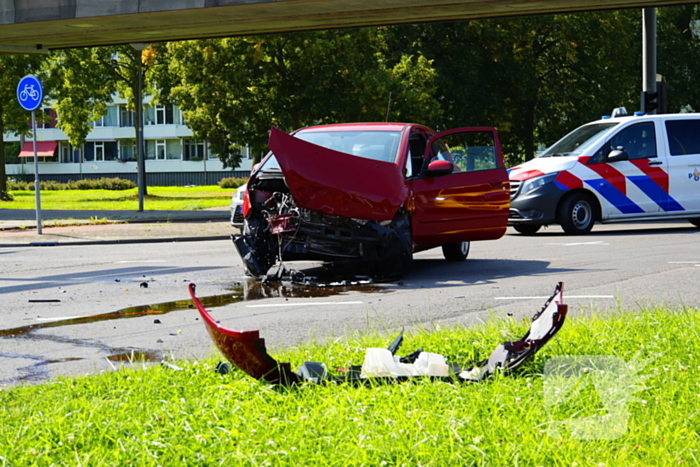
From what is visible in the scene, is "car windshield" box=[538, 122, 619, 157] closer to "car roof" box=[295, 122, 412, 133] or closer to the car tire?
"car roof" box=[295, 122, 412, 133]

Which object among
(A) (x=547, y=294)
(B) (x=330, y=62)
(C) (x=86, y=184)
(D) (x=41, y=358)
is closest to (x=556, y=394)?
(D) (x=41, y=358)

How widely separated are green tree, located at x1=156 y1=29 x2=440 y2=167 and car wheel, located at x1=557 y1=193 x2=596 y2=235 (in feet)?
48.7

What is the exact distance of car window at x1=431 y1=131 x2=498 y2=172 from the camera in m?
11.2

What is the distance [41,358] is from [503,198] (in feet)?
22.7

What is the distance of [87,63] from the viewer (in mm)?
37625

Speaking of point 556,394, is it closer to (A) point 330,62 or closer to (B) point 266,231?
(B) point 266,231

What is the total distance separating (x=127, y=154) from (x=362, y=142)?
232 feet

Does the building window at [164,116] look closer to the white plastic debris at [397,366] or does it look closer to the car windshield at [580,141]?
the car windshield at [580,141]

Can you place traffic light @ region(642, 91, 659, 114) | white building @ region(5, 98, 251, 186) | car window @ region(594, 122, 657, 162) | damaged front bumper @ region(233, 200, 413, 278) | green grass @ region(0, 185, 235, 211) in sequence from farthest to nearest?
white building @ region(5, 98, 251, 186) → green grass @ region(0, 185, 235, 211) → traffic light @ region(642, 91, 659, 114) → car window @ region(594, 122, 657, 162) → damaged front bumper @ region(233, 200, 413, 278)

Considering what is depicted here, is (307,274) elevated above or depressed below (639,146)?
below

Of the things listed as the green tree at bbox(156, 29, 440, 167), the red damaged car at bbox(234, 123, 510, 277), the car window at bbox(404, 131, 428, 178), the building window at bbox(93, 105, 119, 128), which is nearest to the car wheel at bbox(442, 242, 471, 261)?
the red damaged car at bbox(234, 123, 510, 277)

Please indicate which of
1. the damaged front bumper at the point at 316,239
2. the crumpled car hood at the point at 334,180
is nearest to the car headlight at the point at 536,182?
the damaged front bumper at the point at 316,239

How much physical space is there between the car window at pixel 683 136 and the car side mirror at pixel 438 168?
789cm

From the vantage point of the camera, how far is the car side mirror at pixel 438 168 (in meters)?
10.4
